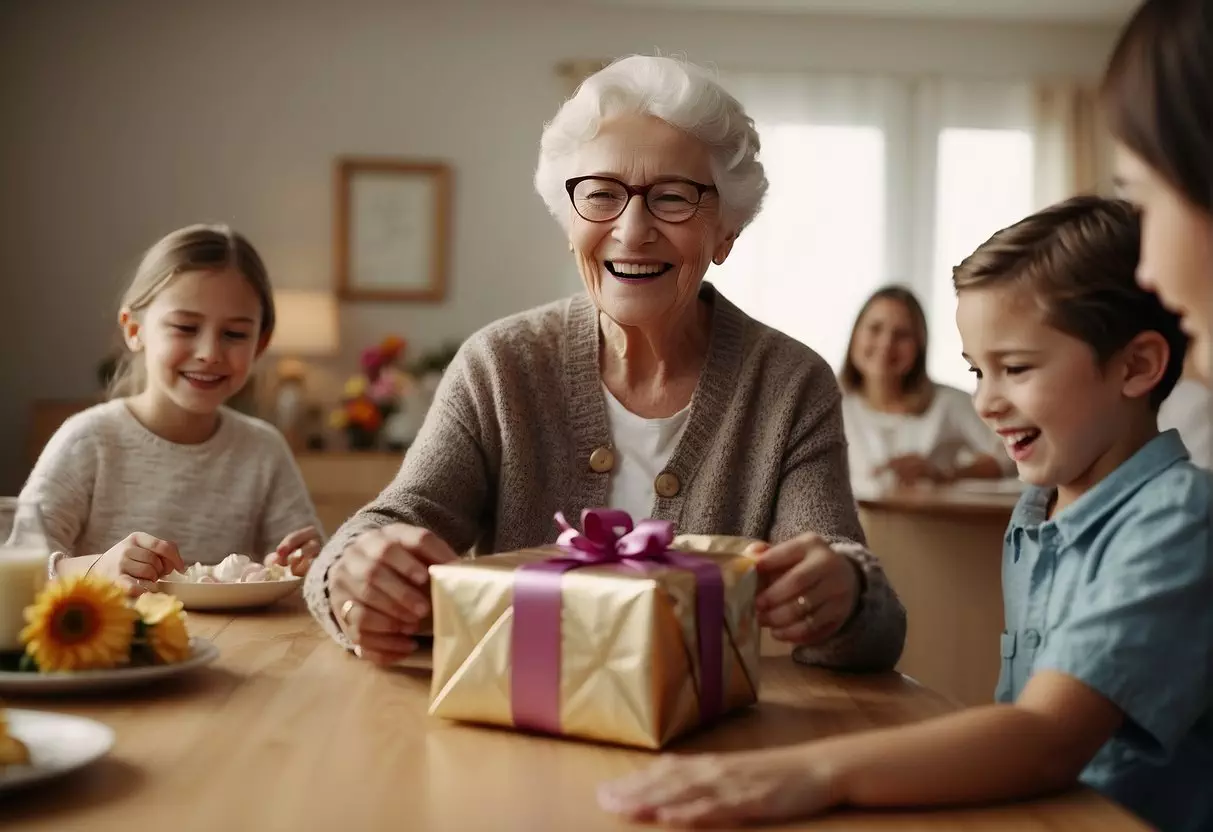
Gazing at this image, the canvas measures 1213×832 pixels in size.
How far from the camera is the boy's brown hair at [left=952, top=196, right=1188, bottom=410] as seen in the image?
1.14m

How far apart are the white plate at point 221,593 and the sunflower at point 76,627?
42cm

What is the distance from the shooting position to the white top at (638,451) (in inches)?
64.5

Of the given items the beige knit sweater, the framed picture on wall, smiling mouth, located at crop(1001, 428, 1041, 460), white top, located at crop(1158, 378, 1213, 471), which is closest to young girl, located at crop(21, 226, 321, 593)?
A: the beige knit sweater

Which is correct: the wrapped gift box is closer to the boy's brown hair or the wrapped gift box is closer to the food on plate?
the boy's brown hair

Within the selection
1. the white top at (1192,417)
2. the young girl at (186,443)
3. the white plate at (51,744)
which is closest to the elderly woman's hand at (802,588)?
the white plate at (51,744)

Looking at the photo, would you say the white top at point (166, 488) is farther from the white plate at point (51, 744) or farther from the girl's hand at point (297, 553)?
the white plate at point (51, 744)

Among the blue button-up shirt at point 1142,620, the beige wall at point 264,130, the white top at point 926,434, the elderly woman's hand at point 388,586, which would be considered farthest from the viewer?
the beige wall at point 264,130

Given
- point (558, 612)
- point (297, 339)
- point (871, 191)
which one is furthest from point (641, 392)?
point (871, 191)

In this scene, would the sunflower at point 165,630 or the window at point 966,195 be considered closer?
the sunflower at point 165,630

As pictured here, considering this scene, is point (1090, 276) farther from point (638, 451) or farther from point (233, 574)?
point (233, 574)

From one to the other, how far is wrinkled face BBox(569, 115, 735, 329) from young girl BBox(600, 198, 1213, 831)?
475 mm

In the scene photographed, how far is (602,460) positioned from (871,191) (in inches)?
202

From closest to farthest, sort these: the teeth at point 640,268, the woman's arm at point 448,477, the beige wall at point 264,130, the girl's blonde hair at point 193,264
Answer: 1. the woman's arm at point 448,477
2. the teeth at point 640,268
3. the girl's blonde hair at point 193,264
4. the beige wall at point 264,130

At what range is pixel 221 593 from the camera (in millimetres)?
1532
